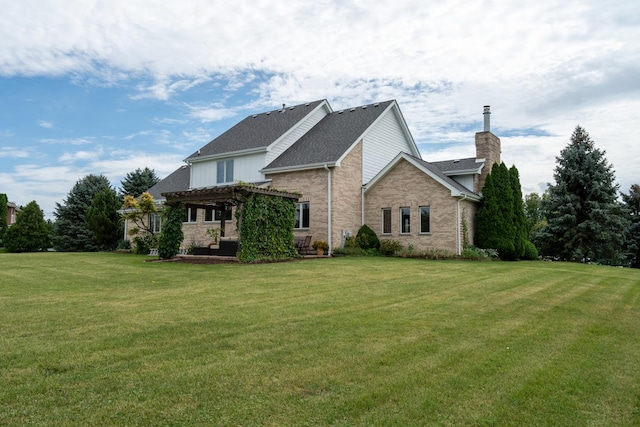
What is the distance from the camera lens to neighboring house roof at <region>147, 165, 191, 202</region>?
29703 mm

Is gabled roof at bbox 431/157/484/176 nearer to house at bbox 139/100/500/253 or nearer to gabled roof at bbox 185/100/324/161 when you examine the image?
house at bbox 139/100/500/253

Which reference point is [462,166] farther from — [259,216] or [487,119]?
[259,216]

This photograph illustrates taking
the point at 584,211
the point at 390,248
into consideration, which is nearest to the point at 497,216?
the point at 390,248

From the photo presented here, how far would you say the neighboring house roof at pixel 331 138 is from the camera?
74.3 feet

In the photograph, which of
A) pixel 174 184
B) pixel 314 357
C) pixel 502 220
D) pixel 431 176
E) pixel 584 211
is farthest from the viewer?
pixel 174 184

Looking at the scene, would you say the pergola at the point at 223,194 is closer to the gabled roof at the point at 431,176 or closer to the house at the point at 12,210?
the gabled roof at the point at 431,176

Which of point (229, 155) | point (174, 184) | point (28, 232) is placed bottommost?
point (28, 232)

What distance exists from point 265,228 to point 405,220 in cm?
790

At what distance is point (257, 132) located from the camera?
27.0m

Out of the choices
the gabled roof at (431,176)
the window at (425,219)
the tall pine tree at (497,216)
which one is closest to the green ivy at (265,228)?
the gabled roof at (431,176)

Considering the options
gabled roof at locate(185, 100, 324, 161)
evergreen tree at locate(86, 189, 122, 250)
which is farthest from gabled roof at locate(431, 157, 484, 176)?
evergreen tree at locate(86, 189, 122, 250)

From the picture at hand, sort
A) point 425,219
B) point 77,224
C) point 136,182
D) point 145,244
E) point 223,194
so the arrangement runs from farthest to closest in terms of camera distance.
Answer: point 136,182 → point 77,224 → point 145,244 → point 425,219 → point 223,194

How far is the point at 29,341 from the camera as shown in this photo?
5.38 m

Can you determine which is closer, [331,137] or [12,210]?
[331,137]
